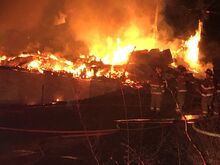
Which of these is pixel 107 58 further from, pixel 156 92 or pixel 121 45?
pixel 156 92

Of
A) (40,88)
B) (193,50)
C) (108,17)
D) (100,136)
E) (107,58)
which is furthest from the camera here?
(108,17)

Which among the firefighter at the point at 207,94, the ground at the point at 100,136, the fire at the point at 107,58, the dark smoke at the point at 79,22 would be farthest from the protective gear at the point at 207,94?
the dark smoke at the point at 79,22

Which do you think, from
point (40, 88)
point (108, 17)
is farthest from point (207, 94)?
point (108, 17)

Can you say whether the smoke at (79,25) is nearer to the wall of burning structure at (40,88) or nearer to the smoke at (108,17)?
the smoke at (108,17)

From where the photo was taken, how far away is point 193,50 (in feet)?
71.6

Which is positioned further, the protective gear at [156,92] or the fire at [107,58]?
the fire at [107,58]

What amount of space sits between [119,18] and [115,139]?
14.1 m

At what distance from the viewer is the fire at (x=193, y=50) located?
21.4 m

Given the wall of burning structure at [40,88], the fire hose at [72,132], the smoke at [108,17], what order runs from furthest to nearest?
1. the smoke at [108,17]
2. the wall of burning structure at [40,88]
3. the fire hose at [72,132]

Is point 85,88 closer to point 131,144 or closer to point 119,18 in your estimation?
point 131,144

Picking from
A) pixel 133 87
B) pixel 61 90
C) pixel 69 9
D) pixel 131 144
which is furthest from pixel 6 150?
pixel 69 9

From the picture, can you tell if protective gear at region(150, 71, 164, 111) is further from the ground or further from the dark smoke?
the dark smoke

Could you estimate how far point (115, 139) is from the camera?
950 cm

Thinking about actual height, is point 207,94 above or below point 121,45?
below
